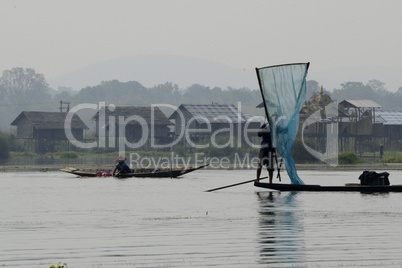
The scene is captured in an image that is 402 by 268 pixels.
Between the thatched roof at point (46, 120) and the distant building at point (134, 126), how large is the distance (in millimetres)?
4166

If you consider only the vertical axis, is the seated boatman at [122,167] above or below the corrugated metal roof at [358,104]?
below

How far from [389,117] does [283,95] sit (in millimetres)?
60089

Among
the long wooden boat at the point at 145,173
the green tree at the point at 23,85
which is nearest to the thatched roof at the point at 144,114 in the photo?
the long wooden boat at the point at 145,173

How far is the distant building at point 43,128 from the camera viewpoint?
84.1m

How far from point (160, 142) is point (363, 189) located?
63148 millimetres

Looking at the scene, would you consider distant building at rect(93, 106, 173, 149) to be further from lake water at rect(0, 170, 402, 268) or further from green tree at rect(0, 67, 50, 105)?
green tree at rect(0, 67, 50, 105)

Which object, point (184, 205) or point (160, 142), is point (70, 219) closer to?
point (184, 205)

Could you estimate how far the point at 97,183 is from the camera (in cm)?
2995

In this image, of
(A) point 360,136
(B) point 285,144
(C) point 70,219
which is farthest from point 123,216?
(A) point 360,136

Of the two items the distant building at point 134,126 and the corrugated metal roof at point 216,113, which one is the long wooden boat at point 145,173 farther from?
the distant building at point 134,126

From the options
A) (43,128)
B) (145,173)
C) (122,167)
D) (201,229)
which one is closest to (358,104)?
(43,128)

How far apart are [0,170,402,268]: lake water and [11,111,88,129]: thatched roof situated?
202ft

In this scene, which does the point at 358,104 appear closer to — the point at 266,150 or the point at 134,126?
the point at 134,126

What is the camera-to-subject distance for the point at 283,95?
2128 cm
